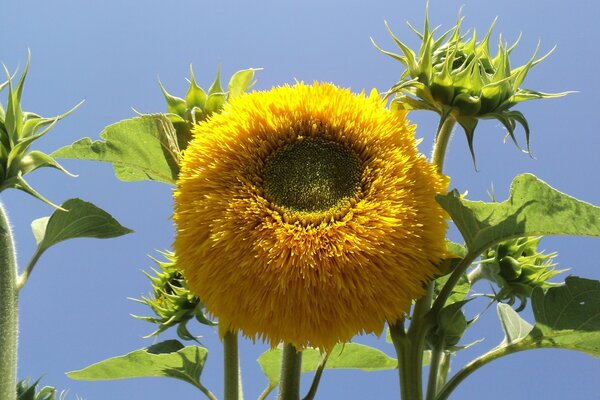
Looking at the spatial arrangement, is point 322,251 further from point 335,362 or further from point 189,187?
point 335,362

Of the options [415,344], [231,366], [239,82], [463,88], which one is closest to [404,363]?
[415,344]

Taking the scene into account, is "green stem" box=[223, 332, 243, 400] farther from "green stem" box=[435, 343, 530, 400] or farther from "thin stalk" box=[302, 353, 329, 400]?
"green stem" box=[435, 343, 530, 400]

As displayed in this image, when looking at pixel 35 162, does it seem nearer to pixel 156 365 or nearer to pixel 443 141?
pixel 156 365

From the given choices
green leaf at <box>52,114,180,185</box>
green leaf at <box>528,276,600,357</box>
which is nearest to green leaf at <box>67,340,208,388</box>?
green leaf at <box>52,114,180,185</box>

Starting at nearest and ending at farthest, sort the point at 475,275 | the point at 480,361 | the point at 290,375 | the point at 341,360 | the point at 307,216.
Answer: the point at 307,216
the point at 290,375
the point at 480,361
the point at 475,275
the point at 341,360

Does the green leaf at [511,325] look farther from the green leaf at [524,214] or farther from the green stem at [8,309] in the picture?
the green stem at [8,309]

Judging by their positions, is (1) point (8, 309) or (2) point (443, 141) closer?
(2) point (443, 141)

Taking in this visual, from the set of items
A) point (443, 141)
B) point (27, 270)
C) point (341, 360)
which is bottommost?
point (341, 360)
